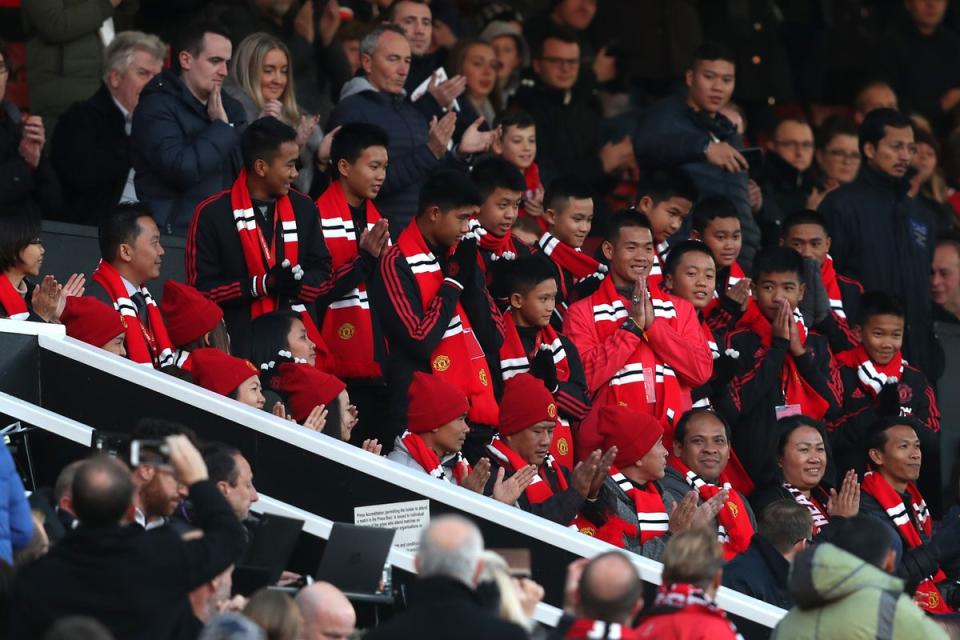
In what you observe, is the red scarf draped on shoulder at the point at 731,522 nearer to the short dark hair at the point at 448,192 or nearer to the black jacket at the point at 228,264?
the short dark hair at the point at 448,192

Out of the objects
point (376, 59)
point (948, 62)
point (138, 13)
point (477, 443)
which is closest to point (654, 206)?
point (376, 59)

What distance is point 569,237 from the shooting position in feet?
40.1

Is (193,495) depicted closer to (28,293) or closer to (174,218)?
(28,293)

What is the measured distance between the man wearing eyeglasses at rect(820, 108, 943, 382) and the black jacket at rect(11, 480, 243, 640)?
7774 millimetres

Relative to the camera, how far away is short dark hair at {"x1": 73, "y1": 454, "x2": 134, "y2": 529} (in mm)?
6855

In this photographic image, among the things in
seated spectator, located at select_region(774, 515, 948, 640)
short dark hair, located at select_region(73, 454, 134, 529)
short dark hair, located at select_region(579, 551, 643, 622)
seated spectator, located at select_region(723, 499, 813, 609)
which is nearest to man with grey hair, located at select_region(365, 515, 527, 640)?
short dark hair, located at select_region(579, 551, 643, 622)

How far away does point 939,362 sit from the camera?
1406 cm

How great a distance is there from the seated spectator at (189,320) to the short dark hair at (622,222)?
2565 millimetres

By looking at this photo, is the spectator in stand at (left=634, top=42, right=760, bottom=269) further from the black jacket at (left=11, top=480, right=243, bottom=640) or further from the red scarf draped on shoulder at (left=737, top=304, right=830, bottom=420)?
the black jacket at (left=11, top=480, right=243, bottom=640)

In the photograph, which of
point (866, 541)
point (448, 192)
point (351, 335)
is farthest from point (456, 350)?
point (866, 541)

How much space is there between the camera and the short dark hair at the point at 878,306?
13.0m

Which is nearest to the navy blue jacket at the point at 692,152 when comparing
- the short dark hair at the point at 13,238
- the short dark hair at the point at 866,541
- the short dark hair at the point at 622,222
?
the short dark hair at the point at 622,222

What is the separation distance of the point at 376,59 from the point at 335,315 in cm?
198

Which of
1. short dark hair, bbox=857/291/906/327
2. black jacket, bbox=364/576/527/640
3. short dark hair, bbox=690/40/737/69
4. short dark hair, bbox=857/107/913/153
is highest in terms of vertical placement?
short dark hair, bbox=690/40/737/69
